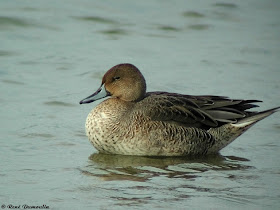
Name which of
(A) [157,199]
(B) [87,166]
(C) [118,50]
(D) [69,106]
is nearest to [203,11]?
(C) [118,50]

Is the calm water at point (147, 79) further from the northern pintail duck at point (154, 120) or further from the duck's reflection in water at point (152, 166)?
the northern pintail duck at point (154, 120)

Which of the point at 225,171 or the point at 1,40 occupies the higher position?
the point at 1,40

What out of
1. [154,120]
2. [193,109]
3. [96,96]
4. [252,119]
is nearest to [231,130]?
[252,119]

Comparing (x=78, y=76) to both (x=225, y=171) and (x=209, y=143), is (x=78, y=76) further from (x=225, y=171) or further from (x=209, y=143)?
(x=225, y=171)

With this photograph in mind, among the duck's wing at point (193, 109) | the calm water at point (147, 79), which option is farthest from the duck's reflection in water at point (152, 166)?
the duck's wing at point (193, 109)

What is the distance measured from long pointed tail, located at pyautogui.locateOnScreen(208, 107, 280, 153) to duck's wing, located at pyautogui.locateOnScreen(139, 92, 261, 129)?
6cm

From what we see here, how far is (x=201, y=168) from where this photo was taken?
8.82 meters

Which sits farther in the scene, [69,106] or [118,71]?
[69,106]

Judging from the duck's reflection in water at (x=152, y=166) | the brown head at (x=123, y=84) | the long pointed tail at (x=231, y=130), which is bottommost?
the duck's reflection in water at (x=152, y=166)

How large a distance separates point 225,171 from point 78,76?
416 cm

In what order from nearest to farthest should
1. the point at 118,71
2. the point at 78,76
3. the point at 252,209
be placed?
the point at 252,209
the point at 118,71
the point at 78,76

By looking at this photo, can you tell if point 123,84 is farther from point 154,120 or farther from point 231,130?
point 231,130

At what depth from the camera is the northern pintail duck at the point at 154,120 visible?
919 centimetres

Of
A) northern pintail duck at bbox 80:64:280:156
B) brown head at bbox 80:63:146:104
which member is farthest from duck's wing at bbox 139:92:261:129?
brown head at bbox 80:63:146:104
